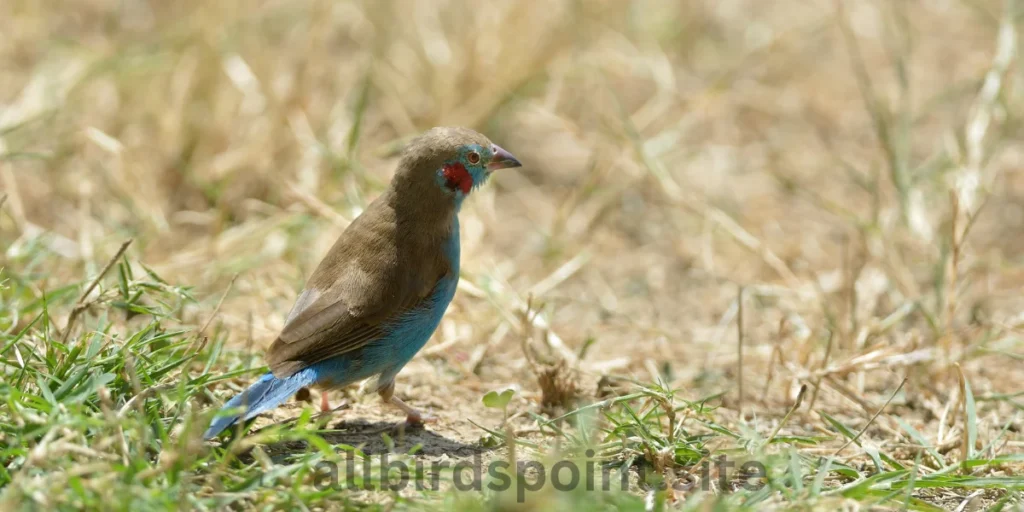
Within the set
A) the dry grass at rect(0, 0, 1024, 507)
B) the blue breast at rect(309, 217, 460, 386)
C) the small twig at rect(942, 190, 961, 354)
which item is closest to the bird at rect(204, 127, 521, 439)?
the blue breast at rect(309, 217, 460, 386)

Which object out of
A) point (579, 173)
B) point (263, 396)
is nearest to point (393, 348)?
point (263, 396)

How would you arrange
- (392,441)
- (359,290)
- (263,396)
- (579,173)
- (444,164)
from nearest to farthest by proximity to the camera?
(263,396) → (392,441) → (359,290) → (444,164) → (579,173)

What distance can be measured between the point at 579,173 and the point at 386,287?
325 centimetres

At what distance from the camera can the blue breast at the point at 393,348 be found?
3.34 metres

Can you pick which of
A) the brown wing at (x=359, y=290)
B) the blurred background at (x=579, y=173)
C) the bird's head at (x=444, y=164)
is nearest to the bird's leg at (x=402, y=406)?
the brown wing at (x=359, y=290)

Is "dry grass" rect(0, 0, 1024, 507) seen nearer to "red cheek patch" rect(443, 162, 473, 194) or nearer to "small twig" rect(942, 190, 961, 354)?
"small twig" rect(942, 190, 961, 354)

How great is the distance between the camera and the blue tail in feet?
9.76

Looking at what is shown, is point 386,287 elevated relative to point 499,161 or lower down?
lower down

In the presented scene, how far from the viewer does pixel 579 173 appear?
6.51 m

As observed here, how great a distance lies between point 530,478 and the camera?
9.71 feet

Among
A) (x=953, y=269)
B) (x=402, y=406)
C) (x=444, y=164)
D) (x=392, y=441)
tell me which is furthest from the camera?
(x=953, y=269)

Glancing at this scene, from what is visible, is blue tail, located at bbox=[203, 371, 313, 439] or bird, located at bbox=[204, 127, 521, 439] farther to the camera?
bird, located at bbox=[204, 127, 521, 439]

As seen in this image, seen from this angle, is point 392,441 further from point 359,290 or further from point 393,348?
point 359,290

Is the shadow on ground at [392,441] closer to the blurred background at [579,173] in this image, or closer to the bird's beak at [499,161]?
the blurred background at [579,173]
